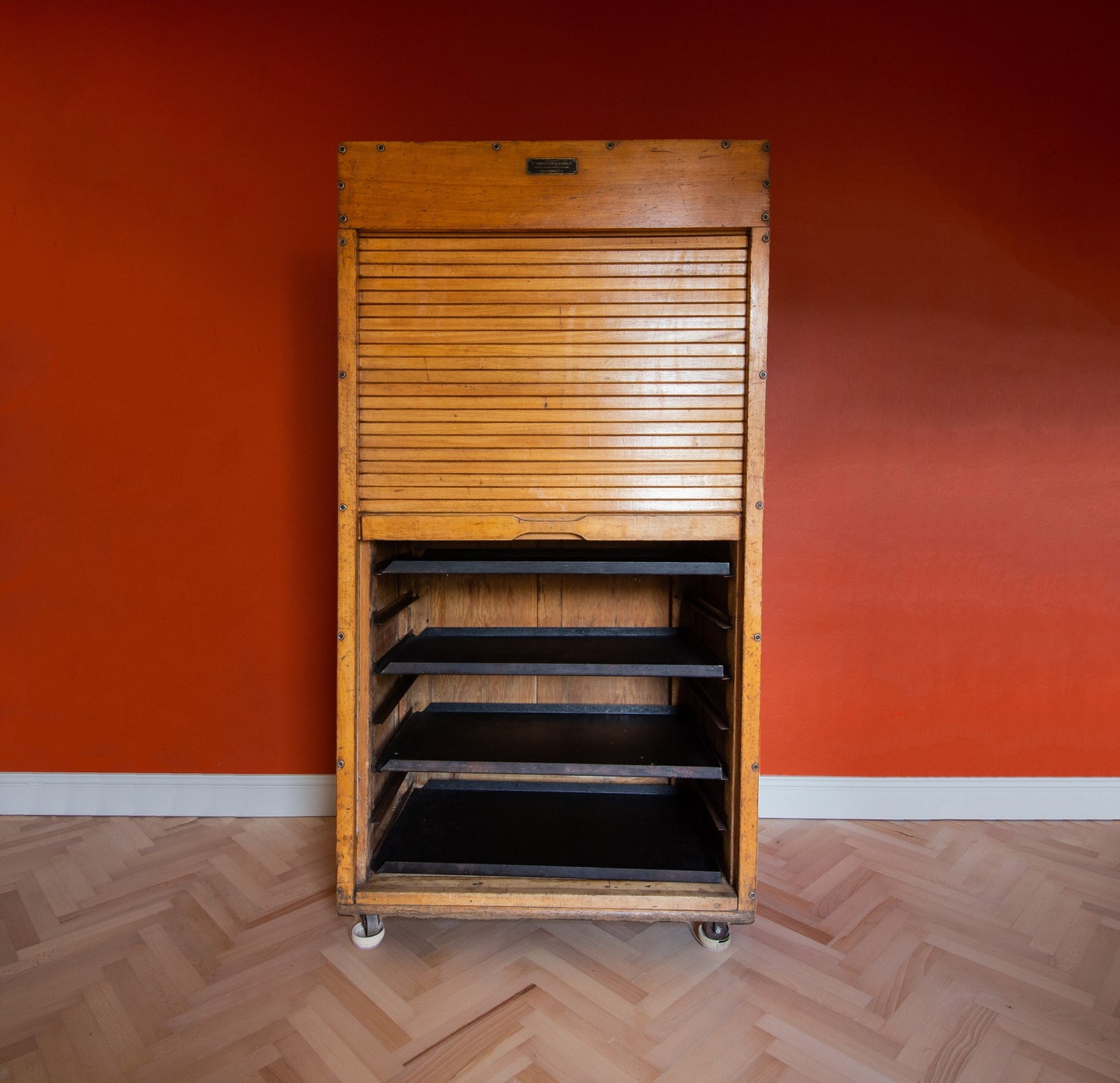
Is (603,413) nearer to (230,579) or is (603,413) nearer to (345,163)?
(345,163)

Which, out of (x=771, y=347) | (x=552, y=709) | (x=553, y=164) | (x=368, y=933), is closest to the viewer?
(x=553, y=164)

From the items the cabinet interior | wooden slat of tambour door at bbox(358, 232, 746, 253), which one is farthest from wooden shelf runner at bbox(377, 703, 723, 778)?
wooden slat of tambour door at bbox(358, 232, 746, 253)

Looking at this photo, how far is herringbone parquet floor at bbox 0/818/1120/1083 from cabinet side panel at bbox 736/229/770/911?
0.93 ft

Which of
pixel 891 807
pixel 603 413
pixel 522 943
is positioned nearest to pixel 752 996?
pixel 522 943

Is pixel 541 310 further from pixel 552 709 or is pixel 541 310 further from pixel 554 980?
pixel 554 980

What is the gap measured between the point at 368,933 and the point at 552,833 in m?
0.50

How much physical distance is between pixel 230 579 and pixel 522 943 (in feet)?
4.79

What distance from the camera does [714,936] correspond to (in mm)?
1475

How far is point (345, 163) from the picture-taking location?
4.40 feet

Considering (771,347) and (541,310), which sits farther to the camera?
(771,347)

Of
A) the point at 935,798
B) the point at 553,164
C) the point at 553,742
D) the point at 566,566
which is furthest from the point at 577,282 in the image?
the point at 935,798

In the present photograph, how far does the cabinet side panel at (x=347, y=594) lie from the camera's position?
1.36m

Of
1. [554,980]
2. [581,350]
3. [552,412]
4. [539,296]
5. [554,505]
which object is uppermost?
[539,296]

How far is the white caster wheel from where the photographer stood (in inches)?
57.6
